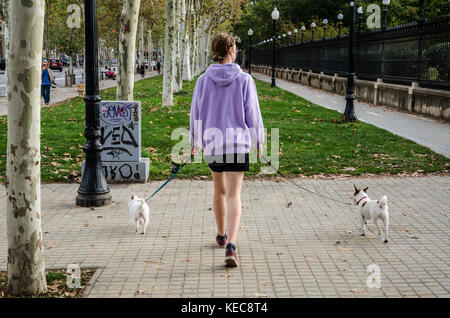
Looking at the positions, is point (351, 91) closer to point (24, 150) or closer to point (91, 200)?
point (91, 200)

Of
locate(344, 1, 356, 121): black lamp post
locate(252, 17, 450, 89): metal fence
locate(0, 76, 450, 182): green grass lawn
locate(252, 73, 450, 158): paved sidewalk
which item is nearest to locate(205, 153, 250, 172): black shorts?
locate(0, 76, 450, 182): green grass lawn

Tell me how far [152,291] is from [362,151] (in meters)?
7.86

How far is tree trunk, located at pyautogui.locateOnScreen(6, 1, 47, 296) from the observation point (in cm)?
413

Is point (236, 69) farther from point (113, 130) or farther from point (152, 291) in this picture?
point (113, 130)

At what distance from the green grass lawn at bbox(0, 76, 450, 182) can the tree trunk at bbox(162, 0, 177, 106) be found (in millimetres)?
3105

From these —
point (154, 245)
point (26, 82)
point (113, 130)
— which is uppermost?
point (26, 82)

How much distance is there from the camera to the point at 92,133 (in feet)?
25.4

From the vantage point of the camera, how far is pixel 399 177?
9.40 m

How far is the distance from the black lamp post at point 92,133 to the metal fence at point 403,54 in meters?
13.0

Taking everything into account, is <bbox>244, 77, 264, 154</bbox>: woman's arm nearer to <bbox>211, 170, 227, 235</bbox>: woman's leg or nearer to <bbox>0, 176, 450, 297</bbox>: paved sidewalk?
<bbox>211, 170, 227, 235</bbox>: woman's leg

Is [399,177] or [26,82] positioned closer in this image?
[26,82]

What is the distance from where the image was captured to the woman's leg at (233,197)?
508cm

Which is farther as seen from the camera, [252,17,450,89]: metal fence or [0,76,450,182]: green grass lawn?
[252,17,450,89]: metal fence
